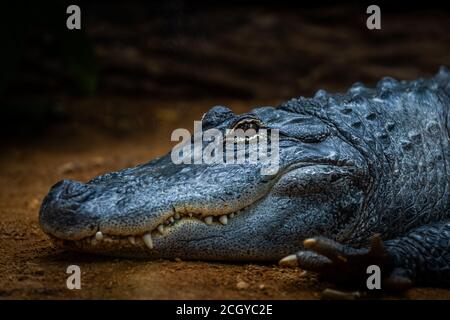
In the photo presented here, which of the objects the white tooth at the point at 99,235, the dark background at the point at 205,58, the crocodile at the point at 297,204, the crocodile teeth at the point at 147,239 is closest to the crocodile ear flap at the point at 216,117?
the crocodile at the point at 297,204

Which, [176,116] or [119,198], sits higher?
[176,116]

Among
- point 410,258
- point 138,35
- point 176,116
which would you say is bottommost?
point 410,258

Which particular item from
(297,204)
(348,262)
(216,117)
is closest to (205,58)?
(216,117)

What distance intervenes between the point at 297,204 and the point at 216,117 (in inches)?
32.2

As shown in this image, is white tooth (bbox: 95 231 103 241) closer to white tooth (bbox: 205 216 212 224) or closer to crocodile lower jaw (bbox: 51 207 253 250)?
crocodile lower jaw (bbox: 51 207 253 250)

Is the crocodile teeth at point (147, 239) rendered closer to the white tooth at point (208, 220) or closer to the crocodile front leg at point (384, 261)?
the white tooth at point (208, 220)

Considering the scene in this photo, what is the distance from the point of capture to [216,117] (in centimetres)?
420

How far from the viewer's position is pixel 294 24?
9906 mm

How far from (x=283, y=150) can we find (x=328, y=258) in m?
0.82

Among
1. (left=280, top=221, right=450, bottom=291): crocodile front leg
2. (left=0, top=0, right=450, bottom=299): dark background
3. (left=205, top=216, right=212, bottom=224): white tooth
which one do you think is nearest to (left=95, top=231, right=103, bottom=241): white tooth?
(left=205, top=216, right=212, bottom=224): white tooth

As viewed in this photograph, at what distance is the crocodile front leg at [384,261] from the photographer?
3379 millimetres

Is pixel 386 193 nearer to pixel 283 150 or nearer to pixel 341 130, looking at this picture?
pixel 341 130

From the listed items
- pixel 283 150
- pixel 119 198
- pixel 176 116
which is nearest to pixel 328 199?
pixel 283 150

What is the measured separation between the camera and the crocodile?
3.54 metres
